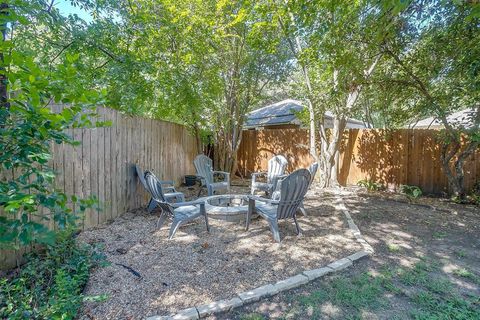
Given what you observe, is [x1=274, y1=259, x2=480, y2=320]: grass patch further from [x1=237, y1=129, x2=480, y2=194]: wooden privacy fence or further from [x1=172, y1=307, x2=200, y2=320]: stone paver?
[x1=237, y1=129, x2=480, y2=194]: wooden privacy fence

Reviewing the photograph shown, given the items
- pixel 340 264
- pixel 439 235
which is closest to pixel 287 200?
pixel 340 264

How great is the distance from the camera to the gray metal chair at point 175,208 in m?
3.69

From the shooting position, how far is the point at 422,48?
5.50 m

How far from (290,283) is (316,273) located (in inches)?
13.5

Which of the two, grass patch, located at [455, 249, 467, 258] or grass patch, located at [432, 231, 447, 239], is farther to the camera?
grass patch, located at [432, 231, 447, 239]

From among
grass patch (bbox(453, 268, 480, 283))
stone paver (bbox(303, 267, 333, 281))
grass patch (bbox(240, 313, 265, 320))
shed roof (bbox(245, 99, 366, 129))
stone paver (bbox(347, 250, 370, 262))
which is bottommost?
grass patch (bbox(240, 313, 265, 320))

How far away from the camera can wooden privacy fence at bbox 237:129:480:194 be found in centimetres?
677

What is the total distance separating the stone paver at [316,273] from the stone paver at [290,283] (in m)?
0.05

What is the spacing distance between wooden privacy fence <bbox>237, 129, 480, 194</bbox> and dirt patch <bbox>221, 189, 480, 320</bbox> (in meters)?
1.76

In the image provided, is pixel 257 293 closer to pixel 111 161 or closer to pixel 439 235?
pixel 111 161

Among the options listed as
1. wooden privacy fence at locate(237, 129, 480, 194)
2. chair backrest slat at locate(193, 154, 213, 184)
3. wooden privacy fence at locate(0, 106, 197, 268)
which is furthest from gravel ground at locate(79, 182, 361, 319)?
wooden privacy fence at locate(237, 129, 480, 194)

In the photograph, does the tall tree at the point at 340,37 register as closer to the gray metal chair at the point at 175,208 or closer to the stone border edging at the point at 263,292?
the stone border edging at the point at 263,292

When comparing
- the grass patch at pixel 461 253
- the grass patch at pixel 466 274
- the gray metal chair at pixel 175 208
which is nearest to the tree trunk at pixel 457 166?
the grass patch at pixel 461 253

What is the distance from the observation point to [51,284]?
7.80 feet
